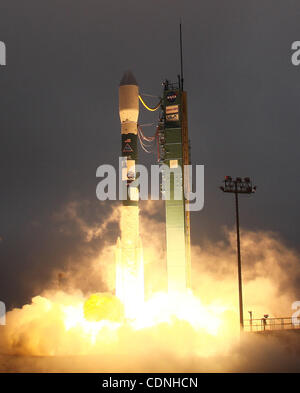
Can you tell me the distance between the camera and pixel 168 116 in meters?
44.6

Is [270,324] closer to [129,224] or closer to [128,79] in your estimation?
[129,224]

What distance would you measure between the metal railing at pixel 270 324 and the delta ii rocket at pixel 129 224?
12.9 meters

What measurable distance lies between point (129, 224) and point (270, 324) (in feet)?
60.7

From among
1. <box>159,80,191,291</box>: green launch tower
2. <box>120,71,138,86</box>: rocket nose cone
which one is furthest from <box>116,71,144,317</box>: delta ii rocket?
<box>159,80,191,291</box>: green launch tower

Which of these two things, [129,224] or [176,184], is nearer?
[129,224]

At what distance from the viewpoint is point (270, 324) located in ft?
151

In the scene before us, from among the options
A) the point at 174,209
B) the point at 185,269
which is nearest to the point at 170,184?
the point at 174,209

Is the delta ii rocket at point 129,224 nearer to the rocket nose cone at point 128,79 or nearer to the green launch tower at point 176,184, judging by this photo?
the rocket nose cone at point 128,79

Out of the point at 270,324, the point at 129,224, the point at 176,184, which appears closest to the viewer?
the point at 129,224

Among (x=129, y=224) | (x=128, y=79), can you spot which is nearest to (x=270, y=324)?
(x=129, y=224)

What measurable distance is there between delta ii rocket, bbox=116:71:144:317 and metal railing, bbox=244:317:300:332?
42.4ft

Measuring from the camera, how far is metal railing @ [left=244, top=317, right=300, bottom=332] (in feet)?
149

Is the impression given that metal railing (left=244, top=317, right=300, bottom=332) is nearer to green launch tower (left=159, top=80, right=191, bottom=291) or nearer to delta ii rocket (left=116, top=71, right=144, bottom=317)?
green launch tower (left=159, top=80, right=191, bottom=291)
